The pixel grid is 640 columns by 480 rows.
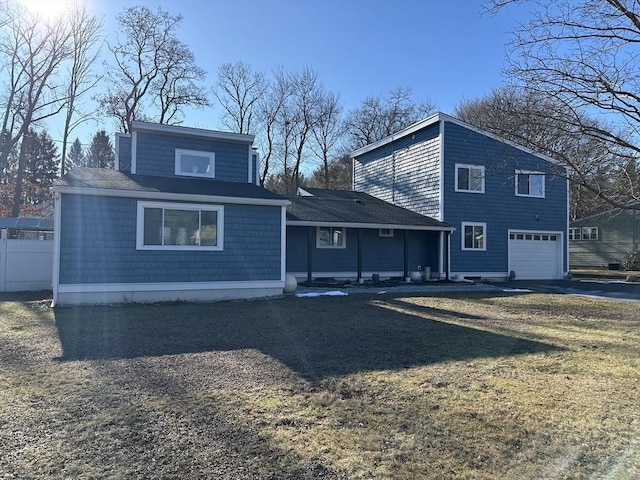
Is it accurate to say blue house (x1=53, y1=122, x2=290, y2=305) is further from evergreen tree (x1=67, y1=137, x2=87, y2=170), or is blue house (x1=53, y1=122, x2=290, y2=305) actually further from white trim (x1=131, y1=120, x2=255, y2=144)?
evergreen tree (x1=67, y1=137, x2=87, y2=170)

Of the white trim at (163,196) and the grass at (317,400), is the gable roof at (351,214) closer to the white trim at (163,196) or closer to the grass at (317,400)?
the white trim at (163,196)

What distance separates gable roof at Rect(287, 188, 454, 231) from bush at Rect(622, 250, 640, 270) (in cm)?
1719

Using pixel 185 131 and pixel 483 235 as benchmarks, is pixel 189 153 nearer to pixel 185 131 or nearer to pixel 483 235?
pixel 185 131

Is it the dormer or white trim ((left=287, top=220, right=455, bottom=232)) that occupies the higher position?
the dormer

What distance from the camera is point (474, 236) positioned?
739 inches

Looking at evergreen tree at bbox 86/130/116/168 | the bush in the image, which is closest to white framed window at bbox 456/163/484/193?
the bush

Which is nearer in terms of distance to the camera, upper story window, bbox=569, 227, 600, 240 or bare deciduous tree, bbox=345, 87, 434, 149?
upper story window, bbox=569, 227, 600, 240

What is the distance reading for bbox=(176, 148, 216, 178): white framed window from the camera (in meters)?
13.9

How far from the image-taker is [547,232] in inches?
782

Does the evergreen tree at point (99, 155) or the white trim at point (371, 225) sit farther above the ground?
the evergreen tree at point (99, 155)

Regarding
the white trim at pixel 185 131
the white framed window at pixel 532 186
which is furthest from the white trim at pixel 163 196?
the white framed window at pixel 532 186

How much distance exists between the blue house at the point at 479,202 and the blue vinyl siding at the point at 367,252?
1.03 m

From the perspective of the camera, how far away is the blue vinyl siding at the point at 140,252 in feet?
34.0

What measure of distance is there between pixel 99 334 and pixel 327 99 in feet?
106
